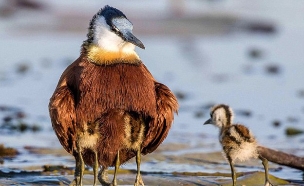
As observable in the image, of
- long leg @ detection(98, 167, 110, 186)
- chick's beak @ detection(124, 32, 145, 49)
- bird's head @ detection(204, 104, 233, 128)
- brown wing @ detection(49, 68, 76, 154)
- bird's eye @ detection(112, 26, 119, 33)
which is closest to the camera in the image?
brown wing @ detection(49, 68, 76, 154)

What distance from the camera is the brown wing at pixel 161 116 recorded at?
827 cm

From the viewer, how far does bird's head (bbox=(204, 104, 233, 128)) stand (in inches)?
383

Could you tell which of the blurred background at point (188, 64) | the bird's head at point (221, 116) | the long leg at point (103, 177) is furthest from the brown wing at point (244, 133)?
the long leg at point (103, 177)

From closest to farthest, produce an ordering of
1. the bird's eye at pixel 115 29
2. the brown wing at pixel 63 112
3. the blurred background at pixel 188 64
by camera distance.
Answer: the brown wing at pixel 63 112 → the bird's eye at pixel 115 29 → the blurred background at pixel 188 64

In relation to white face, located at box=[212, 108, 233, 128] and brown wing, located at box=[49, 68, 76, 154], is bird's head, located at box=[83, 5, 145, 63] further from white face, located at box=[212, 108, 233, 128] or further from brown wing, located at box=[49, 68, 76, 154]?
white face, located at box=[212, 108, 233, 128]

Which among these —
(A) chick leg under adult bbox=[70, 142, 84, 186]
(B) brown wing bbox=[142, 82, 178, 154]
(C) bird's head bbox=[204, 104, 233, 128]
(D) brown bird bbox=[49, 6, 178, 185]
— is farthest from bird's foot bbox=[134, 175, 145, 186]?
(C) bird's head bbox=[204, 104, 233, 128]

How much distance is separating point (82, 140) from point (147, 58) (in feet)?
27.5

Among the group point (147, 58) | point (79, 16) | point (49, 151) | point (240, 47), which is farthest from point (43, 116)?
point (79, 16)

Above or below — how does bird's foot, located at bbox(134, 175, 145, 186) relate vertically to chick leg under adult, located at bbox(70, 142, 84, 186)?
below

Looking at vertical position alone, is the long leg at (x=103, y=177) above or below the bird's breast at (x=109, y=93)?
below

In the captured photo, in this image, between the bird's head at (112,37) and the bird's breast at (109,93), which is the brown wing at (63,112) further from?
the bird's head at (112,37)

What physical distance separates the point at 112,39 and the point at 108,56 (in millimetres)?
159

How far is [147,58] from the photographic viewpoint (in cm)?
1656

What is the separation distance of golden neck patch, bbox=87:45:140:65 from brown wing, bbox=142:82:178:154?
1.12 feet
